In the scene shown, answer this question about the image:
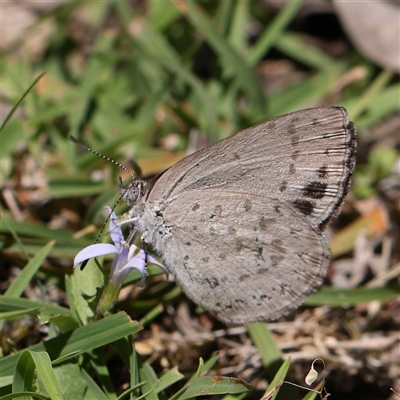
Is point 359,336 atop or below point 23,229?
below

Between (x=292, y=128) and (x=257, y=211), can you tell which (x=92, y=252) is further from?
(x=292, y=128)

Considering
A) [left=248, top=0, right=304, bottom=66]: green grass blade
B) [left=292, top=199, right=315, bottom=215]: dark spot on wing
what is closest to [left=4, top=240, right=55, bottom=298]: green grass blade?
[left=292, top=199, right=315, bottom=215]: dark spot on wing

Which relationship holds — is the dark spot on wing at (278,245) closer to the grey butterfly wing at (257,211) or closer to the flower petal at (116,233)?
the grey butterfly wing at (257,211)

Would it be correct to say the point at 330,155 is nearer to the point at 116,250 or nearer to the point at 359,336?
the point at 116,250

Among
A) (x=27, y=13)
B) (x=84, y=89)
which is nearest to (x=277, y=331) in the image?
(x=84, y=89)

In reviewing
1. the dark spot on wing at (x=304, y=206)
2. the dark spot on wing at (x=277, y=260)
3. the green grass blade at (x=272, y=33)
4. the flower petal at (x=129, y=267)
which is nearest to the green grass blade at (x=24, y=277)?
the flower petal at (x=129, y=267)

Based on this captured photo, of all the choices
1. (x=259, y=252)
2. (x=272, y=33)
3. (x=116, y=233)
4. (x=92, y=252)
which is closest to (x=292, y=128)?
(x=259, y=252)

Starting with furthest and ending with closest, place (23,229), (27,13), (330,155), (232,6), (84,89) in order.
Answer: (27,13), (232,6), (84,89), (23,229), (330,155)
